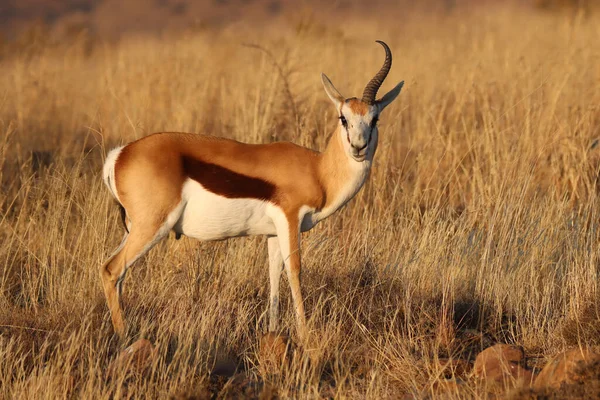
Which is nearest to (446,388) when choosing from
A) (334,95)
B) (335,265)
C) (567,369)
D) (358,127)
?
(567,369)

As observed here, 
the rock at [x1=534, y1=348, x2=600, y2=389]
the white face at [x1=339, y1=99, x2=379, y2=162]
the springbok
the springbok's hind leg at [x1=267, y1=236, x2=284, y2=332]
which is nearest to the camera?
the rock at [x1=534, y1=348, x2=600, y2=389]

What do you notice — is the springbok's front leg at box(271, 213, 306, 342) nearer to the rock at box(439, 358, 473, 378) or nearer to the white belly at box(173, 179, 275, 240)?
the white belly at box(173, 179, 275, 240)

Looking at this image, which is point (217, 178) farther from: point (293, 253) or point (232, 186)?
point (293, 253)

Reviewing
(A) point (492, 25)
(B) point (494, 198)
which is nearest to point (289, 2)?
(A) point (492, 25)

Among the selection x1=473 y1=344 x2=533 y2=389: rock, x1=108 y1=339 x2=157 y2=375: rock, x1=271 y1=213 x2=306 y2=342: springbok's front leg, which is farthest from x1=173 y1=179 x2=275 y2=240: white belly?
x1=473 y1=344 x2=533 y2=389: rock

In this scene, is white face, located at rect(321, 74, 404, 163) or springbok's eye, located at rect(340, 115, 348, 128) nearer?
white face, located at rect(321, 74, 404, 163)

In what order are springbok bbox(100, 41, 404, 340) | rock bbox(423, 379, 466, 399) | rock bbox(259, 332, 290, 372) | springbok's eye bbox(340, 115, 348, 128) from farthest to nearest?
1. springbok's eye bbox(340, 115, 348, 128)
2. springbok bbox(100, 41, 404, 340)
3. rock bbox(259, 332, 290, 372)
4. rock bbox(423, 379, 466, 399)

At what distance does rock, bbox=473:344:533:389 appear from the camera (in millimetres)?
4629

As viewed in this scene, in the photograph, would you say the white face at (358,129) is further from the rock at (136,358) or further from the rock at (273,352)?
the rock at (136,358)

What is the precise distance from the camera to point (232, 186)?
5.39 m

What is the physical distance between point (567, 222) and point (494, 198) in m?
0.79

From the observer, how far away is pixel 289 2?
1842 inches

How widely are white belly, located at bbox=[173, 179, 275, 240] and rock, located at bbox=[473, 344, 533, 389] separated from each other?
1724 millimetres

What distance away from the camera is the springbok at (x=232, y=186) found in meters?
5.30
